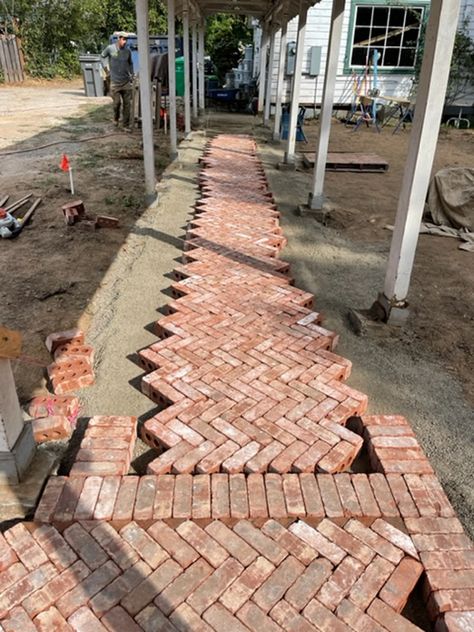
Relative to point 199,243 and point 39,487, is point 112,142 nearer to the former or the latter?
point 199,243

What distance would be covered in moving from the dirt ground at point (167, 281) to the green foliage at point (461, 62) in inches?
311

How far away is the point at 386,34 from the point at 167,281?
1474 cm

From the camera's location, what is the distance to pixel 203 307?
4066 mm

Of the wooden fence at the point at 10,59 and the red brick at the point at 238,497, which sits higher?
the wooden fence at the point at 10,59

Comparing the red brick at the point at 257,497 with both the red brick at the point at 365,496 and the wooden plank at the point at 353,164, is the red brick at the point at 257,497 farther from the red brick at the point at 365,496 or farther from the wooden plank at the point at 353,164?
the wooden plank at the point at 353,164

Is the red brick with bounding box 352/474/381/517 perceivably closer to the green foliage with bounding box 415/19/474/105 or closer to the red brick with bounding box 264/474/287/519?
the red brick with bounding box 264/474/287/519

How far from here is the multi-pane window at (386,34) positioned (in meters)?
15.3

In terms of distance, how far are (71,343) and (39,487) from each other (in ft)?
4.27

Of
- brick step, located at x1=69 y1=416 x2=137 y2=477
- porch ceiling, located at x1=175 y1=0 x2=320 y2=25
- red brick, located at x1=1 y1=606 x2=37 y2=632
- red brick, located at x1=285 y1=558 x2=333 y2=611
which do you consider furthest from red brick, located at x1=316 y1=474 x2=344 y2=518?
porch ceiling, located at x1=175 y1=0 x2=320 y2=25

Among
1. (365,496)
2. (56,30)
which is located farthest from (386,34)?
(56,30)

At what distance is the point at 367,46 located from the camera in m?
15.6

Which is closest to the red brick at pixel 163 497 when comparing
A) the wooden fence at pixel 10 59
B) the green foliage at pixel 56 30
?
the wooden fence at pixel 10 59

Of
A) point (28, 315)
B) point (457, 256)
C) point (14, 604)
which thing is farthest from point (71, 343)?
point (457, 256)

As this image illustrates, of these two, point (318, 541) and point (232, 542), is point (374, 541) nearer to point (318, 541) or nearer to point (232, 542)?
point (318, 541)
